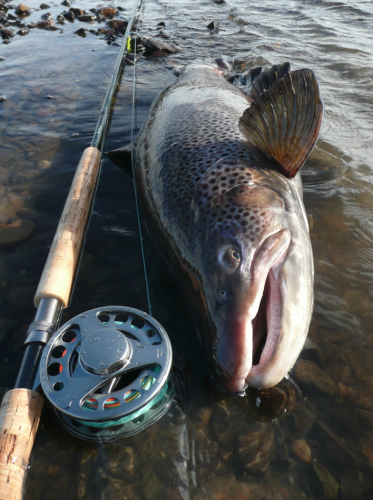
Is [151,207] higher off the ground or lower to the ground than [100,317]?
higher

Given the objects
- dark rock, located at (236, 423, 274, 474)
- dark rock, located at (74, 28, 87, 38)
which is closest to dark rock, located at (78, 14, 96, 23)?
dark rock, located at (74, 28, 87, 38)

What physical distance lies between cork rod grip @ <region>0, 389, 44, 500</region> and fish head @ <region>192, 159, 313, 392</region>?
1089 mm

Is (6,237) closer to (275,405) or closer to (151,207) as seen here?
(151,207)

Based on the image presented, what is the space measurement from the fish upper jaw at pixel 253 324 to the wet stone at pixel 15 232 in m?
2.54

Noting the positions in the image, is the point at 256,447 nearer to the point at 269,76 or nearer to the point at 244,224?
the point at 244,224

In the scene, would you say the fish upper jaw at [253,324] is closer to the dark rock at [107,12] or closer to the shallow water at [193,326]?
the shallow water at [193,326]

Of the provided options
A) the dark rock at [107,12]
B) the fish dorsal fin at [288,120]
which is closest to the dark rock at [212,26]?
the dark rock at [107,12]

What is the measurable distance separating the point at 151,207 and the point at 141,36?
32.4 feet

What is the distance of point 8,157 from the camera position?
498 centimetres

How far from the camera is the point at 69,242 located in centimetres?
294

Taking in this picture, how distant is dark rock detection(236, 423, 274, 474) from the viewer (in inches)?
81.4

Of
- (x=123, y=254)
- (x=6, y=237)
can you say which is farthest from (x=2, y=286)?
(x=123, y=254)

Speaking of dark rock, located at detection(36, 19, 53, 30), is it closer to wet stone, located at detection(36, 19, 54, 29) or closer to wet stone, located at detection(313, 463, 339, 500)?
wet stone, located at detection(36, 19, 54, 29)

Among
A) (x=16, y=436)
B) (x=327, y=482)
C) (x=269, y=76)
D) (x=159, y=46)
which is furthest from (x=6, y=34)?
(x=327, y=482)
